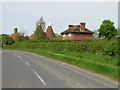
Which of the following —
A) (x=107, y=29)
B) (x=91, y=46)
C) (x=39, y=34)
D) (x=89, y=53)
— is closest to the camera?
(x=89, y=53)

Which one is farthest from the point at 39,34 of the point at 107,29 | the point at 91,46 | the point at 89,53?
the point at 89,53

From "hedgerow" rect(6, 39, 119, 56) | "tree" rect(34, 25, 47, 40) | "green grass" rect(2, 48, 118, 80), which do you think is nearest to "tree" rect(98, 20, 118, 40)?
"tree" rect(34, 25, 47, 40)

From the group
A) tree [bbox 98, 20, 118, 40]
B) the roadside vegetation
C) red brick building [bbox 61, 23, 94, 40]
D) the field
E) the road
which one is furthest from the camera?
tree [bbox 98, 20, 118, 40]

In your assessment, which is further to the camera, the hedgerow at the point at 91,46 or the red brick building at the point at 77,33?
the red brick building at the point at 77,33

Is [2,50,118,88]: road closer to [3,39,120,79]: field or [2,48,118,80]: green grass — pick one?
[2,48,118,80]: green grass

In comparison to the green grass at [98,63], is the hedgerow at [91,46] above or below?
above

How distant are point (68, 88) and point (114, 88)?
1946 mm

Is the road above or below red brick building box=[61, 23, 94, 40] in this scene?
below

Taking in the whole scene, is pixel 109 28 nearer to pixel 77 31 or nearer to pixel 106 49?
pixel 77 31

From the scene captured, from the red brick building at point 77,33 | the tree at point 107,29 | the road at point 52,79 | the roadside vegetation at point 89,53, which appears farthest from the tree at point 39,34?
the road at point 52,79

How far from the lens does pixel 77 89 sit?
8.96 meters

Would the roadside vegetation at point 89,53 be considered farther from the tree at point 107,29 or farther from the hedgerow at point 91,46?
the tree at point 107,29

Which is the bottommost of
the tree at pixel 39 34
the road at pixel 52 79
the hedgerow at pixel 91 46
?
the road at pixel 52 79

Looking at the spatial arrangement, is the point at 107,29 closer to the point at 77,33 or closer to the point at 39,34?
the point at 77,33
